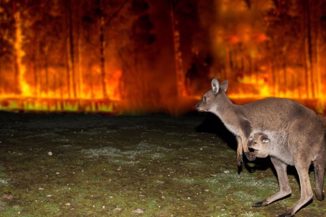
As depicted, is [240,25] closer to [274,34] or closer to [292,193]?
[274,34]

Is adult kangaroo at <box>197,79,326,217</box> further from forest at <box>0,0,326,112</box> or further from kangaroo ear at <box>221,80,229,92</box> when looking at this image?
forest at <box>0,0,326,112</box>

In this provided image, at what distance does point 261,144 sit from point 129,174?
1969 mm

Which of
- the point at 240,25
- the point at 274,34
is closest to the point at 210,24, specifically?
the point at 240,25

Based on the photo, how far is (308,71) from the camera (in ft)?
43.2

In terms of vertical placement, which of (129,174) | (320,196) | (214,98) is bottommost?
(320,196)

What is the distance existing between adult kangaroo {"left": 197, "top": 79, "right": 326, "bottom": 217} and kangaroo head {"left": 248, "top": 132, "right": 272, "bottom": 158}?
114 mm

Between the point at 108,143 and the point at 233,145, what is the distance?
210 centimetres

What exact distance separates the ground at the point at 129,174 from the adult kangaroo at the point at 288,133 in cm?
29

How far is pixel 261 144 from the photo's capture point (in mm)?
A: 5570

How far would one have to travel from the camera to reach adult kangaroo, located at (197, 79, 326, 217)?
5.29 meters

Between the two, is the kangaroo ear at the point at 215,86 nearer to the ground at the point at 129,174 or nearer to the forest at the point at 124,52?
the ground at the point at 129,174

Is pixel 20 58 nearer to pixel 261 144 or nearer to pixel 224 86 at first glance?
pixel 224 86

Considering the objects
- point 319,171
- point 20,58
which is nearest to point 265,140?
point 319,171

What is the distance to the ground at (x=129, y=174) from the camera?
18.4 ft
